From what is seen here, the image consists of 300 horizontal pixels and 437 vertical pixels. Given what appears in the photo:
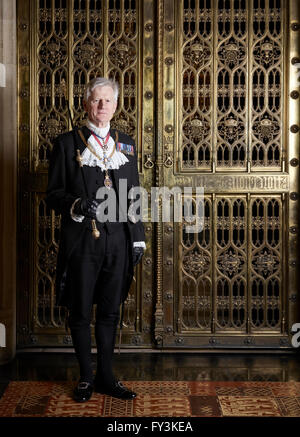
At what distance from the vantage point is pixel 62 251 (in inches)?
142

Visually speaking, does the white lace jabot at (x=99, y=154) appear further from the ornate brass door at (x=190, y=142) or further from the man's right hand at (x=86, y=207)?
the ornate brass door at (x=190, y=142)

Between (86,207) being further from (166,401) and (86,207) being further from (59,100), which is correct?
(59,100)

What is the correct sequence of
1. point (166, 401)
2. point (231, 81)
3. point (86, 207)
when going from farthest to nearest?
point (231, 81)
point (166, 401)
point (86, 207)

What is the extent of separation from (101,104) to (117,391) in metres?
1.73

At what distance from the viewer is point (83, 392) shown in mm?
3596

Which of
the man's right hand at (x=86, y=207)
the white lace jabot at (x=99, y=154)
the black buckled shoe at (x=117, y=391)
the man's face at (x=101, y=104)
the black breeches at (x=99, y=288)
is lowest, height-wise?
the black buckled shoe at (x=117, y=391)

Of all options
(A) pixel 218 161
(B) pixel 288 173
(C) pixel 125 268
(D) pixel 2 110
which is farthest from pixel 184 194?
(D) pixel 2 110

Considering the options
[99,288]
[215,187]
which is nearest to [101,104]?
[99,288]

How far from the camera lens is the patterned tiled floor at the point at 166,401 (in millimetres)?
3416

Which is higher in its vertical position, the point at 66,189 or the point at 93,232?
the point at 66,189

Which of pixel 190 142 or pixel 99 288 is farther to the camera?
pixel 190 142

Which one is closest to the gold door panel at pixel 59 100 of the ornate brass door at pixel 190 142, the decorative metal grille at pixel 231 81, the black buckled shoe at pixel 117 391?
the ornate brass door at pixel 190 142

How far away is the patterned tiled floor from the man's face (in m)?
1.69
